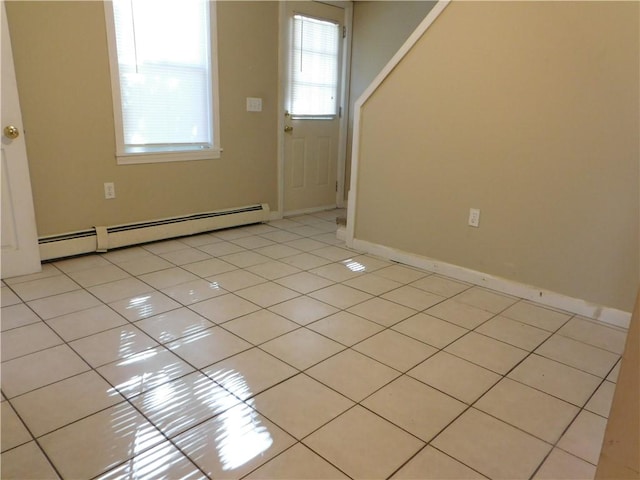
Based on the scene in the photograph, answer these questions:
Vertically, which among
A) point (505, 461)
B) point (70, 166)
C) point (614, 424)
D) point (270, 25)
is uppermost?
point (270, 25)

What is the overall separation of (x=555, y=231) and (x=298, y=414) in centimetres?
188

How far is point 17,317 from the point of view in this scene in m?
2.40

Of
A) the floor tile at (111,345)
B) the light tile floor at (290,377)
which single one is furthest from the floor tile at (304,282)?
the floor tile at (111,345)

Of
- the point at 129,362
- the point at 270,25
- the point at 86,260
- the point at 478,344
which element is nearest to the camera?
the point at 129,362

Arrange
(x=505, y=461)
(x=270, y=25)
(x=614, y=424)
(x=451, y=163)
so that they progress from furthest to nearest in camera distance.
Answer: (x=270, y=25)
(x=451, y=163)
(x=505, y=461)
(x=614, y=424)

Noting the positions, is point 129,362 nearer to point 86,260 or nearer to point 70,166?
point 86,260

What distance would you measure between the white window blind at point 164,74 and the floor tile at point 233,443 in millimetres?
2476

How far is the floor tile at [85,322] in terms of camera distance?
226 cm

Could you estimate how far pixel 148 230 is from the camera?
144 inches

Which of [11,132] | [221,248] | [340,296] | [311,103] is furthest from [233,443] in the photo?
[311,103]

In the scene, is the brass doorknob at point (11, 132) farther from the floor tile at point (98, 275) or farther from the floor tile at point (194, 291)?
the floor tile at point (194, 291)

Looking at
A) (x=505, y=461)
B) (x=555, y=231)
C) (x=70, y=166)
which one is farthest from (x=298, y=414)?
(x=70, y=166)

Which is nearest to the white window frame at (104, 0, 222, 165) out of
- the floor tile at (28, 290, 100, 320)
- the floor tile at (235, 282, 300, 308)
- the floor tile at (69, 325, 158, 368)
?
the floor tile at (28, 290, 100, 320)

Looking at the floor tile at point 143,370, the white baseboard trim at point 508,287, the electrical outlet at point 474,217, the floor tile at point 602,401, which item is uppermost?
the electrical outlet at point 474,217
